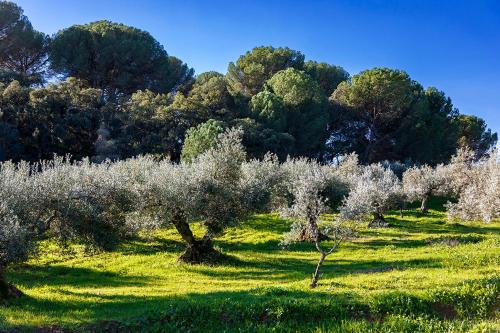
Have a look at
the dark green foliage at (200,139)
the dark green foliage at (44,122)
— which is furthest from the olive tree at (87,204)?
the dark green foliage at (44,122)

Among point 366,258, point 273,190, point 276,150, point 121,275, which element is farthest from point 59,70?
point 366,258

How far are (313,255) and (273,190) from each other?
8282mm

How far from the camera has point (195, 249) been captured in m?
31.5

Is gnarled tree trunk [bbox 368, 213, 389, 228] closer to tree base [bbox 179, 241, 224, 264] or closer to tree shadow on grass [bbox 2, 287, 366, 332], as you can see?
tree base [bbox 179, 241, 224, 264]

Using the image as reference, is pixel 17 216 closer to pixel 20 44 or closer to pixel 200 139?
pixel 200 139

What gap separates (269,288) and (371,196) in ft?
44.4

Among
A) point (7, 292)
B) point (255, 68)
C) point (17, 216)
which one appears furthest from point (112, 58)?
point (7, 292)

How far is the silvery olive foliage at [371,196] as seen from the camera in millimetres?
23311

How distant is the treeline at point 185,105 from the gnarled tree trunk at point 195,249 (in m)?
28.5

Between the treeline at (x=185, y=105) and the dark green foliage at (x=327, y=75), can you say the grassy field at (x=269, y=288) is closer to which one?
the treeline at (x=185, y=105)

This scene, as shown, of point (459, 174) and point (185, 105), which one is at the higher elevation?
point (185, 105)

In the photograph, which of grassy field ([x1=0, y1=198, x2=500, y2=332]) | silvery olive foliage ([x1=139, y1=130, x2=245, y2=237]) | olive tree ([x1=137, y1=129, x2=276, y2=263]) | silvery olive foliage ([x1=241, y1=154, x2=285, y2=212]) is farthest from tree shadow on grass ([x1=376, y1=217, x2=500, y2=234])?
silvery olive foliage ([x1=139, y1=130, x2=245, y2=237])

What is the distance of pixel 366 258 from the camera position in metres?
30.8

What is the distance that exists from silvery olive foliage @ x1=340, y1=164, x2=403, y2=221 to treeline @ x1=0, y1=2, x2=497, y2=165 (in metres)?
20.1
